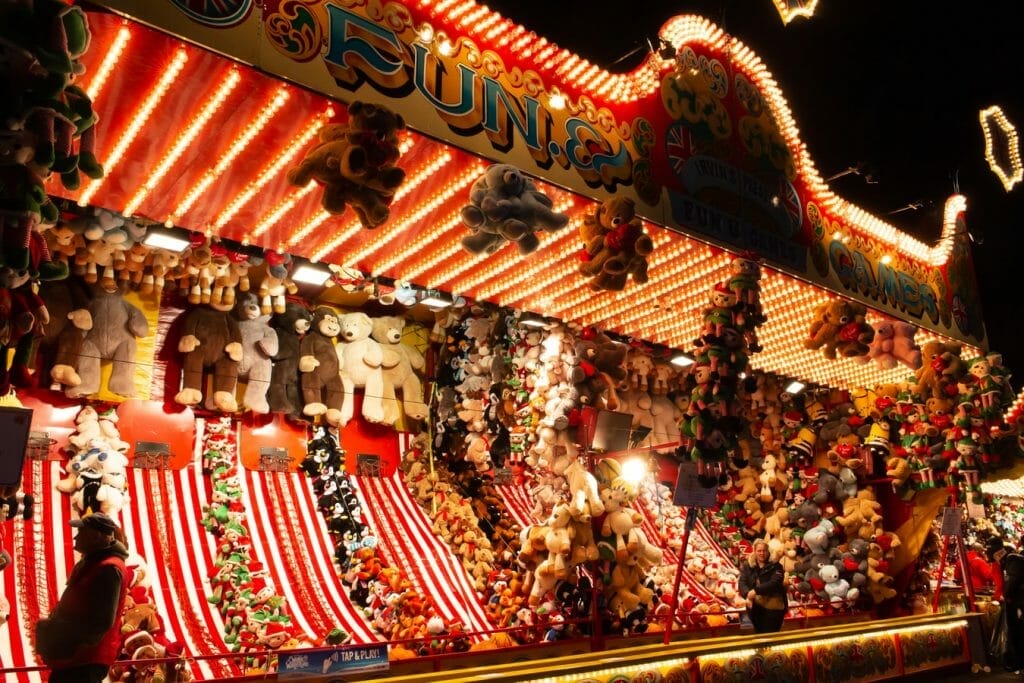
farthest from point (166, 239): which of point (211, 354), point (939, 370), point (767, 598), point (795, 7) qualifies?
point (939, 370)

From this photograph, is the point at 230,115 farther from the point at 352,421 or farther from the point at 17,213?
the point at 352,421

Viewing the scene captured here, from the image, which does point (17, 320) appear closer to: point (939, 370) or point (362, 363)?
point (362, 363)

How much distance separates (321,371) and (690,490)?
3719mm

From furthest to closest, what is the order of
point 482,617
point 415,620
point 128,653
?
1. point 482,617
2. point 415,620
3. point 128,653

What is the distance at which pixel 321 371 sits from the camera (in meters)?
7.61

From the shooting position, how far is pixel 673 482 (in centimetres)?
1031

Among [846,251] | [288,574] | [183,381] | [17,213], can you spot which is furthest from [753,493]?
[17,213]

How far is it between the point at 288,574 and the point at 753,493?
20.3 feet

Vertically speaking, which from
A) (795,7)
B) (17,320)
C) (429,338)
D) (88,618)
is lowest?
(88,618)

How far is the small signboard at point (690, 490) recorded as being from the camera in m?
5.89

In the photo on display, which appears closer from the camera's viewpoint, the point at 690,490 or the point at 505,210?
the point at 505,210

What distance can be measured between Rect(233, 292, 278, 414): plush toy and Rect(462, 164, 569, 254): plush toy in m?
3.35

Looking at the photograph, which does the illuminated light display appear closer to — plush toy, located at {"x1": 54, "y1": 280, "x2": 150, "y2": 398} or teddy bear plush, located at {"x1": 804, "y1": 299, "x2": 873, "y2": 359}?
plush toy, located at {"x1": 54, "y1": 280, "x2": 150, "y2": 398}

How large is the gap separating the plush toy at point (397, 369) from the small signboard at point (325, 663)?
4.17m
